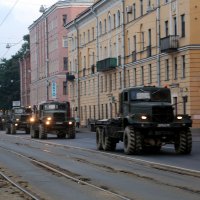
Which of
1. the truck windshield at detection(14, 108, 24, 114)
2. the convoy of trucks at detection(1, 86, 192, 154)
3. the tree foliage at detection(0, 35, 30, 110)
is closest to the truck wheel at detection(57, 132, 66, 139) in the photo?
the truck windshield at detection(14, 108, 24, 114)

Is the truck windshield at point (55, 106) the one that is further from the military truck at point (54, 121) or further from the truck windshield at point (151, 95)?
the truck windshield at point (151, 95)

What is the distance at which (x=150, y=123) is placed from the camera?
23703 millimetres

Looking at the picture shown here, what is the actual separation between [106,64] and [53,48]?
107 ft

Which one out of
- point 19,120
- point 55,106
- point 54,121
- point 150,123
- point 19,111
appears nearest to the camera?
point 150,123

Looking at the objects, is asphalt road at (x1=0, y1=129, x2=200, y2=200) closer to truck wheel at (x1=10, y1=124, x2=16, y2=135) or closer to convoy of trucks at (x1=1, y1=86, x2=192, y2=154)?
convoy of trucks at (x1=1, y1=86, x2=192, y2=154)

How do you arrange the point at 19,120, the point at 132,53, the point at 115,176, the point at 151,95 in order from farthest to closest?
1. the point at 132,53
2. the point at 19,120
3. the point at 151,95
4. the point at 115,176

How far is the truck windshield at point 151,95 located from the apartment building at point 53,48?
206ft

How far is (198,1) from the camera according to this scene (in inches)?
1879

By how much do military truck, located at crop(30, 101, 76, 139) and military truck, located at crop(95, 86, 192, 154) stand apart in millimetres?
17363

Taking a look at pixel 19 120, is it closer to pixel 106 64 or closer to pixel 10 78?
pixel 106 64

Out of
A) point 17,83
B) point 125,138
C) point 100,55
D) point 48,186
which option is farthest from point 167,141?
point 17,83

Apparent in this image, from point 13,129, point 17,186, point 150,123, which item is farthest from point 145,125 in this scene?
point 13,129

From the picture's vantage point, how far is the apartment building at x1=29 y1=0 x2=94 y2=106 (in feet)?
307

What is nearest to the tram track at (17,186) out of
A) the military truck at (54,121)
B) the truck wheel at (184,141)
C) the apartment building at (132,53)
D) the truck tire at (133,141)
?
the truck tire at (133,141)
